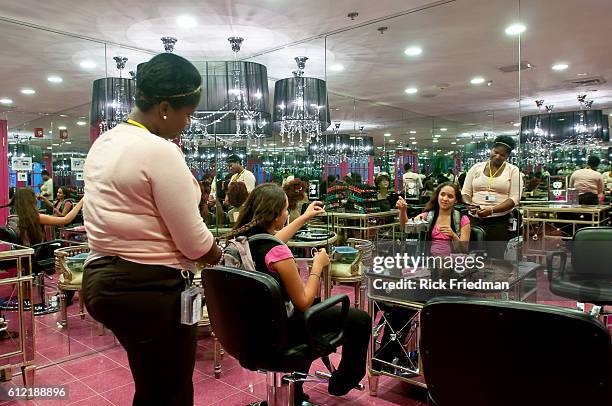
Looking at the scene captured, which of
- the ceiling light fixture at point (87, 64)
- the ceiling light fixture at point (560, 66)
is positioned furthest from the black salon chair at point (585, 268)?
the ceiling light fixture at point (87, 64)

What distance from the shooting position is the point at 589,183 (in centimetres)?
288

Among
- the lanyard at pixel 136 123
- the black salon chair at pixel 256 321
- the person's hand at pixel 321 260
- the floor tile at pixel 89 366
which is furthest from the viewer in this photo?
the floor tile at pixel 89 366

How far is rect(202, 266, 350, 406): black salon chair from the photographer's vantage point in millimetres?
1575

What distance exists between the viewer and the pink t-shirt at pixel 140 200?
1107 millimetres

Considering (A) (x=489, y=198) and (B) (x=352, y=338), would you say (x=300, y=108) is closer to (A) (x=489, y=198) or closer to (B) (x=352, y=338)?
(A) (x=489, y=198)

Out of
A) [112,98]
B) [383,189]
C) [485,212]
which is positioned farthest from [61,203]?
[485,212]

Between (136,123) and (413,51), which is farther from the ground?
(413,51)

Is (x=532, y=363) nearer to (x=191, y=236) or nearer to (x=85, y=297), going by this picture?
(x=191, y=236)

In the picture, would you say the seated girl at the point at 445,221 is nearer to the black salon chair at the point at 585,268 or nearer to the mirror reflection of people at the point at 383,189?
the mirror reflection of people at the point at 383,189

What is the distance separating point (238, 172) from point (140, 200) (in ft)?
9.75

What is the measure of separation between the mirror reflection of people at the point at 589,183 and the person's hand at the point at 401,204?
1063 millimetres

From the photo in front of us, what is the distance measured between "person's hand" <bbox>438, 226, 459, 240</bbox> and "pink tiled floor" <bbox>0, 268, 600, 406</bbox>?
0.56 metres

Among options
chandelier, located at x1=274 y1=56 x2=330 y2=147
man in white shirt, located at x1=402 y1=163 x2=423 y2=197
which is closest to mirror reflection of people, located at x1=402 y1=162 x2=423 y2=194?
man in white shirt, located at x1=402 y1=163 x2=423 y2=197

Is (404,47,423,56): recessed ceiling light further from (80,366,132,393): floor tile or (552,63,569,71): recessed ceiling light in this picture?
(80,366,132,393): floor tile
